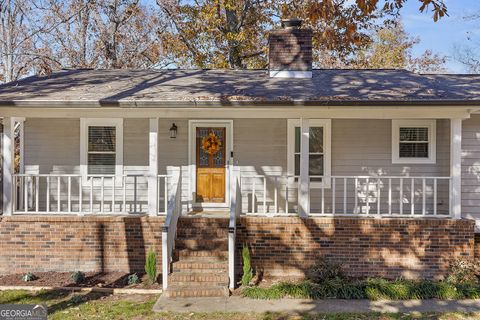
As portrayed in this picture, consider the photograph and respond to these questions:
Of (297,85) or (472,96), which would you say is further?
(297,85)

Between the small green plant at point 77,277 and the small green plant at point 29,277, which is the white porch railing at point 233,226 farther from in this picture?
the small green plant at point 29,277

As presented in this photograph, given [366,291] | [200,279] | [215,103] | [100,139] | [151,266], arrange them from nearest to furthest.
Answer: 1. [366,291]
2. [200,279]
3. [151,266]
4. [215,103]
5. [100,139]

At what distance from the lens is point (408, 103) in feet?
25.1

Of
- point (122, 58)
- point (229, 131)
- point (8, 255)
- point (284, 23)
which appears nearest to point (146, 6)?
point (122, 58)

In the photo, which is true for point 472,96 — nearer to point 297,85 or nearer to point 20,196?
point 297,85

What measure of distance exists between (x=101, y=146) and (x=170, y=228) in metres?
3.23

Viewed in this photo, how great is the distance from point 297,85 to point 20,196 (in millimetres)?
6253

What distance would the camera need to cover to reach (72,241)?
8.13 metres

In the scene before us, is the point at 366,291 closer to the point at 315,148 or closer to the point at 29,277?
the point at 315,148

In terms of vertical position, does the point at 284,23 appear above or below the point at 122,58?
below

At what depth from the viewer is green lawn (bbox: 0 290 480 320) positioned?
6105 mm

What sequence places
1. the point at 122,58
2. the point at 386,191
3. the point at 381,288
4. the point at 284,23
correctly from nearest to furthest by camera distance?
the point at 381,288
the point at 386,191
the point at 284,23
the point at 122,58

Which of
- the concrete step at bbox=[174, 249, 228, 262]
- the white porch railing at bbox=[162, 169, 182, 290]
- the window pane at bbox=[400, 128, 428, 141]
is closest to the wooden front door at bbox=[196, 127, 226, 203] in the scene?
the white porch railing at bbox=[162, 169, 182, 290]

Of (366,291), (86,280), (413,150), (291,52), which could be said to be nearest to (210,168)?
(291,52)
